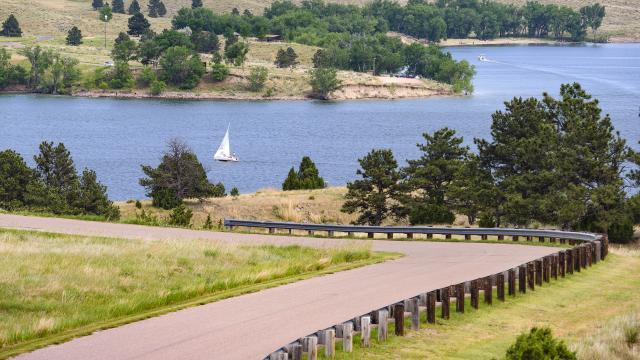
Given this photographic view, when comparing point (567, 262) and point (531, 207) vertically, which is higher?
point (567, 262)

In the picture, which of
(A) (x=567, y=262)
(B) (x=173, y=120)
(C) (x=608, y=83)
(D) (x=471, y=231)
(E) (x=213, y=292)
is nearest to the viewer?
(E) (x=213, y=292)

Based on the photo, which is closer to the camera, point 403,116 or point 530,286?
point 530,286

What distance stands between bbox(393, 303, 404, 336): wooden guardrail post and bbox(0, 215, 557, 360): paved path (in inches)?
58.5

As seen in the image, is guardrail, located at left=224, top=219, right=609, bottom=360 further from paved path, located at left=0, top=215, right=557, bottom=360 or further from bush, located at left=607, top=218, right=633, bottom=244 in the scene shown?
bush, located at left=607, top=218, right=633, bottom=244

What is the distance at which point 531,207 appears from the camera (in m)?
55.0

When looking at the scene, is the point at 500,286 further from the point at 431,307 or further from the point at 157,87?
the point at 157,87

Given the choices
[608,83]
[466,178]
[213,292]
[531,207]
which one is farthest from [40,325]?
[608,83]

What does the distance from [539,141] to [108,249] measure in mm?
31009

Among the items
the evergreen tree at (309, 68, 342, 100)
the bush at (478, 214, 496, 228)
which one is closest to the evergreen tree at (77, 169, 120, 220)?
the bush at (478, 214, 496, 228)

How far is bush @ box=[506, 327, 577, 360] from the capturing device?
53.2 ft

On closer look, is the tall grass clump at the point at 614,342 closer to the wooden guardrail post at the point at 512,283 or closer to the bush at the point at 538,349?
the bush at the point at 538,349

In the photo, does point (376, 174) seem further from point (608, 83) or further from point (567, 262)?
point (608, 83)

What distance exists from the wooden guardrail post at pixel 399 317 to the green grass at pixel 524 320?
15 cm

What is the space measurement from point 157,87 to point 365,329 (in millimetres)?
179625
